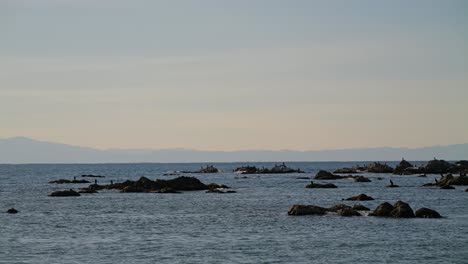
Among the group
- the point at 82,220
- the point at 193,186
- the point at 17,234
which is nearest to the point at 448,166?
the point at 193,186

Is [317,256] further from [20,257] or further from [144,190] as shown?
[144,190]

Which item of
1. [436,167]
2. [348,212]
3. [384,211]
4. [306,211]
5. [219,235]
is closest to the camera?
[219,235]

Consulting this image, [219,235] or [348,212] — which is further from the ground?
[348,212]

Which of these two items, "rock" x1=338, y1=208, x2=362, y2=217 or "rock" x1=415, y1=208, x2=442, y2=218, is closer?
"rock" x1=415, y1=208, x2=442, y2=218

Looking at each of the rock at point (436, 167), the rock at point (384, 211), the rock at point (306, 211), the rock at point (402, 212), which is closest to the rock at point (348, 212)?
the rock at point (384, 211)

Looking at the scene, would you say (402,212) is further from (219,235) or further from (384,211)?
(219,235)

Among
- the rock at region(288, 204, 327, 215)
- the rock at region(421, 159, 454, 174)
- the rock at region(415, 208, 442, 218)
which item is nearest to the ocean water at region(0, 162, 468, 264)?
the rock at region(288, 204, 327, 215)

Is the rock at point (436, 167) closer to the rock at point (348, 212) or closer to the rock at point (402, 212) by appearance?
the rock at point (348, 212)

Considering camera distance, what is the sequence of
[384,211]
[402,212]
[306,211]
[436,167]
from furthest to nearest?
[436,167] → [306,211] → [384,211] → [402,212]

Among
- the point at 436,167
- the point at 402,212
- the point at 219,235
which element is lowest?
the point at 219,235

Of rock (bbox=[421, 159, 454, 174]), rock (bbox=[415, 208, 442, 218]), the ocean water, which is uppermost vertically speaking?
rock (bbox=[421, 159, 454, 174])

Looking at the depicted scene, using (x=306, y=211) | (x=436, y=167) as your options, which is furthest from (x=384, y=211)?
(x=436, y=167)

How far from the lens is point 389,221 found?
65.2 m

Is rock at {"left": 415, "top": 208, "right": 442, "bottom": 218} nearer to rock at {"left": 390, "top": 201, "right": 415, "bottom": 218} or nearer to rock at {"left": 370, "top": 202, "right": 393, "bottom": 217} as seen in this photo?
rock at {"left": 390, "top": 201, "right": 415, "bottom": 218}
